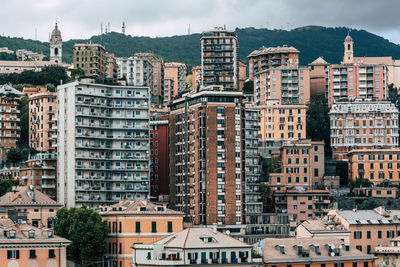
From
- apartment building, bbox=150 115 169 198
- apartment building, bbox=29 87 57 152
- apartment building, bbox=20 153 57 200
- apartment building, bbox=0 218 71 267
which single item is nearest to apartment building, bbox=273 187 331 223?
apartment building, bbox=150 115 169 198

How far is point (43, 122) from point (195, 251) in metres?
84.4

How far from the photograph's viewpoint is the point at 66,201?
531 ft

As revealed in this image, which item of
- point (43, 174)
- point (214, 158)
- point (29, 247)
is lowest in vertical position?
point (29, 247)

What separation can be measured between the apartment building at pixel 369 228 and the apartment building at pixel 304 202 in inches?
941

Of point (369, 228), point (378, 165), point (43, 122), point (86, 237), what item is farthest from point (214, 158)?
point (43, 122)

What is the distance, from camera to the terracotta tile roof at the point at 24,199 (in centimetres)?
14688

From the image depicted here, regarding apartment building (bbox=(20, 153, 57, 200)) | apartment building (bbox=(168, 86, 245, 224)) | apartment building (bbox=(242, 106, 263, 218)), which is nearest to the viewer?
apartment building (bbox=(168, 86, 245, 224))

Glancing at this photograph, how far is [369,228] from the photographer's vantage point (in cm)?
14900

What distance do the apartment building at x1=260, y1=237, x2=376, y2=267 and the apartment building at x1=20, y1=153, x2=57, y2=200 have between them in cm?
5441

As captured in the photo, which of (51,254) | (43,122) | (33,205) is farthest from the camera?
(43,122)

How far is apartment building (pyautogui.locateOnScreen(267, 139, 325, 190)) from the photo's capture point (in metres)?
186

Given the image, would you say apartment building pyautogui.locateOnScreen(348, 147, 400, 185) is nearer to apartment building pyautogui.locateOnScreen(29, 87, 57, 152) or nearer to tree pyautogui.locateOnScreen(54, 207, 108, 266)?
apartment building pyautogui.locateOnScreen(29, 87, 57, 152)

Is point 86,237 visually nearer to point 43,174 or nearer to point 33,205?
point 33,205

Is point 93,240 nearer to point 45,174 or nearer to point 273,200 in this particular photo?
point 45,174
